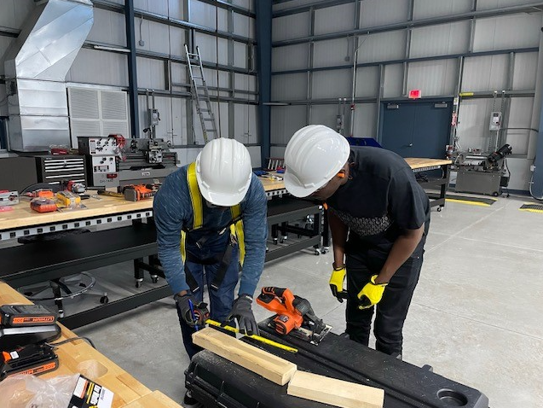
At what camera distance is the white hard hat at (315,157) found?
145 centimetres

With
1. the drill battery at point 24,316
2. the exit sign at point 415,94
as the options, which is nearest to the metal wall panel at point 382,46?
the exit sign at point 415,94

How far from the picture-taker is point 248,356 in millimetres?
1294

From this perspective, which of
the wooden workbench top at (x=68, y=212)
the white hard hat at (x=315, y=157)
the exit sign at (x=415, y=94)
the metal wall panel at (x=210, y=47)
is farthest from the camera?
the metal wall panel at (x=210, y=47)

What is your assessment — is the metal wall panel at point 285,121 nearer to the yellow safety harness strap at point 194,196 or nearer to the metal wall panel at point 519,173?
the metal wall panel at point 519,173

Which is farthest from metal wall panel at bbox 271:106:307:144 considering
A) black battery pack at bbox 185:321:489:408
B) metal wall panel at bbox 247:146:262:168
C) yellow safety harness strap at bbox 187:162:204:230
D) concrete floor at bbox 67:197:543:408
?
black battery pack at bbox 185:321:489:408

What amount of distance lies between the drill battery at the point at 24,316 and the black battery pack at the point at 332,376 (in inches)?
20.4

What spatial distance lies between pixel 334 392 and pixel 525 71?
8946mm

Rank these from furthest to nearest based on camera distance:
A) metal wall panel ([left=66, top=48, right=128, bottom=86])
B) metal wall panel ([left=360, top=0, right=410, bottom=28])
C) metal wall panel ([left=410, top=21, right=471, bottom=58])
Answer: metal wall panel ([left=360, top=0, right=410, bottom=28]) → metal wall panel ([left=410, top=21, right=471, bottom=58]) → metal wall panel ([left=66, top=48, right=128, bottom=86])

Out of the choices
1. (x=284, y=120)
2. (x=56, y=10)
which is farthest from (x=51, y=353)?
(x=284, y=120)

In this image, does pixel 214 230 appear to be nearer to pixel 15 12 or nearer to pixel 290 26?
pixel 15 12

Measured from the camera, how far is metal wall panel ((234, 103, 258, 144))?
10734mm

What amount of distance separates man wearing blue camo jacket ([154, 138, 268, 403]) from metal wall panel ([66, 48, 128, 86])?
22.3 feet

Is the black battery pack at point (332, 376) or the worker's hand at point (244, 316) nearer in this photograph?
the black battery pack at point (332, 376)

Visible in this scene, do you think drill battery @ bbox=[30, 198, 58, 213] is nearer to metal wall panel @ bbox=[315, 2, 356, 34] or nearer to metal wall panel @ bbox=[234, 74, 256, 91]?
metal wall panel @ bbox=[234, 74, 256, 91]
